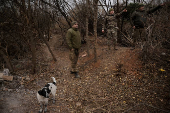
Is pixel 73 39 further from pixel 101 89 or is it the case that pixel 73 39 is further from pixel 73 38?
pixel 101 89

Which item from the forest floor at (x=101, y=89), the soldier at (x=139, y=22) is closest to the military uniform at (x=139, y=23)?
the soldier at (x=139, y=22)

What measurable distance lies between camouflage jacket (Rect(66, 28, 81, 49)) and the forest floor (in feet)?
4.47

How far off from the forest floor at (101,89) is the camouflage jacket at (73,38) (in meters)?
1.36

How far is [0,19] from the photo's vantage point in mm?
5641

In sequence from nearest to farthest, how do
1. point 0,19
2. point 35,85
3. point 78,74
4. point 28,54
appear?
point 35,85 → point 78,74 → point 0,19 → point 28,54

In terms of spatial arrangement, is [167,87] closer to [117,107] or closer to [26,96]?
[117,107]

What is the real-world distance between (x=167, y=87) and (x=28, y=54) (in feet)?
25.6

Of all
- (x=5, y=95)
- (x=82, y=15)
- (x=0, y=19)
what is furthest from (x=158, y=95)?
(x=0, y=19)

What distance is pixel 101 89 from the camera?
385 centimetres

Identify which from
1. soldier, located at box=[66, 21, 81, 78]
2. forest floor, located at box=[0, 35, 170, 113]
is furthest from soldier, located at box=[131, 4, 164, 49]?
soldier, located at box=[66, 21, 81, 78]

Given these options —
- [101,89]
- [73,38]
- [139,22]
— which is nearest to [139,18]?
[139,22]

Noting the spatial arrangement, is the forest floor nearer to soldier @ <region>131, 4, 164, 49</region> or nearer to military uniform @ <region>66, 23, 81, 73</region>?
soldier @ <region>131, 4, 164, 49</region>

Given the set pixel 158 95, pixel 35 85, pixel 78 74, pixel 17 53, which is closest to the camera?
pixel 158 95

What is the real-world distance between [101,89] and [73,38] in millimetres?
2182
